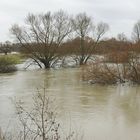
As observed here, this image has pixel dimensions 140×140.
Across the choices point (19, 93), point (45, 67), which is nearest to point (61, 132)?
point (19, 93)

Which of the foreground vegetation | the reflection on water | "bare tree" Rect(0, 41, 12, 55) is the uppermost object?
"bare tree" Rect(0, 41, 12, 55)

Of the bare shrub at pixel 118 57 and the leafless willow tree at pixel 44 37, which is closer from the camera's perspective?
the bare shrub at pixel 118 57

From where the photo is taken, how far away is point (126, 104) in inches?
547

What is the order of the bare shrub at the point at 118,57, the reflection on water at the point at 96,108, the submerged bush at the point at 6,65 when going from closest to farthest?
the reflection on water at the point at 96,108, the bare shrub at the point at 118,57, the submerged bush at the point at 6,65

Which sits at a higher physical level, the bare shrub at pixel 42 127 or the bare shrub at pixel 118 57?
the bare shrub at pixel 118 57

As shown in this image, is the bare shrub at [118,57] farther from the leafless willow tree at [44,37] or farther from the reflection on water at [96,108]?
the leafless willow tree at [44,37]

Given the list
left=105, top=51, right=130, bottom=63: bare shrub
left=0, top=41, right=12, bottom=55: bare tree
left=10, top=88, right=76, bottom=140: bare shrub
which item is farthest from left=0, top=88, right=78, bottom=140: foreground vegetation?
left=0, top=41, right=12, bottom=55: bare tree

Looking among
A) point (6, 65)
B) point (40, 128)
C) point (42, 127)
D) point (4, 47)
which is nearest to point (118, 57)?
point (40, 128)

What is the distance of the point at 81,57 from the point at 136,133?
29313mm

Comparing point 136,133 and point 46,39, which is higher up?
point 46,39

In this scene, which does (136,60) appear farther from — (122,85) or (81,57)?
(81,57)

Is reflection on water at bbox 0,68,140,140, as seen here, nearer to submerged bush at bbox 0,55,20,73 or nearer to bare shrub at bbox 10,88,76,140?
bare shrub at bbox 10,88,76,140

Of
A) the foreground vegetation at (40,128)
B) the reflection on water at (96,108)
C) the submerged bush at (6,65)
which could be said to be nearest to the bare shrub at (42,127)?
the foreground vegetation at (40,128)

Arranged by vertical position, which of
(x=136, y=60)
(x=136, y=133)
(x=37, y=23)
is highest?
(x=37, y=23)
